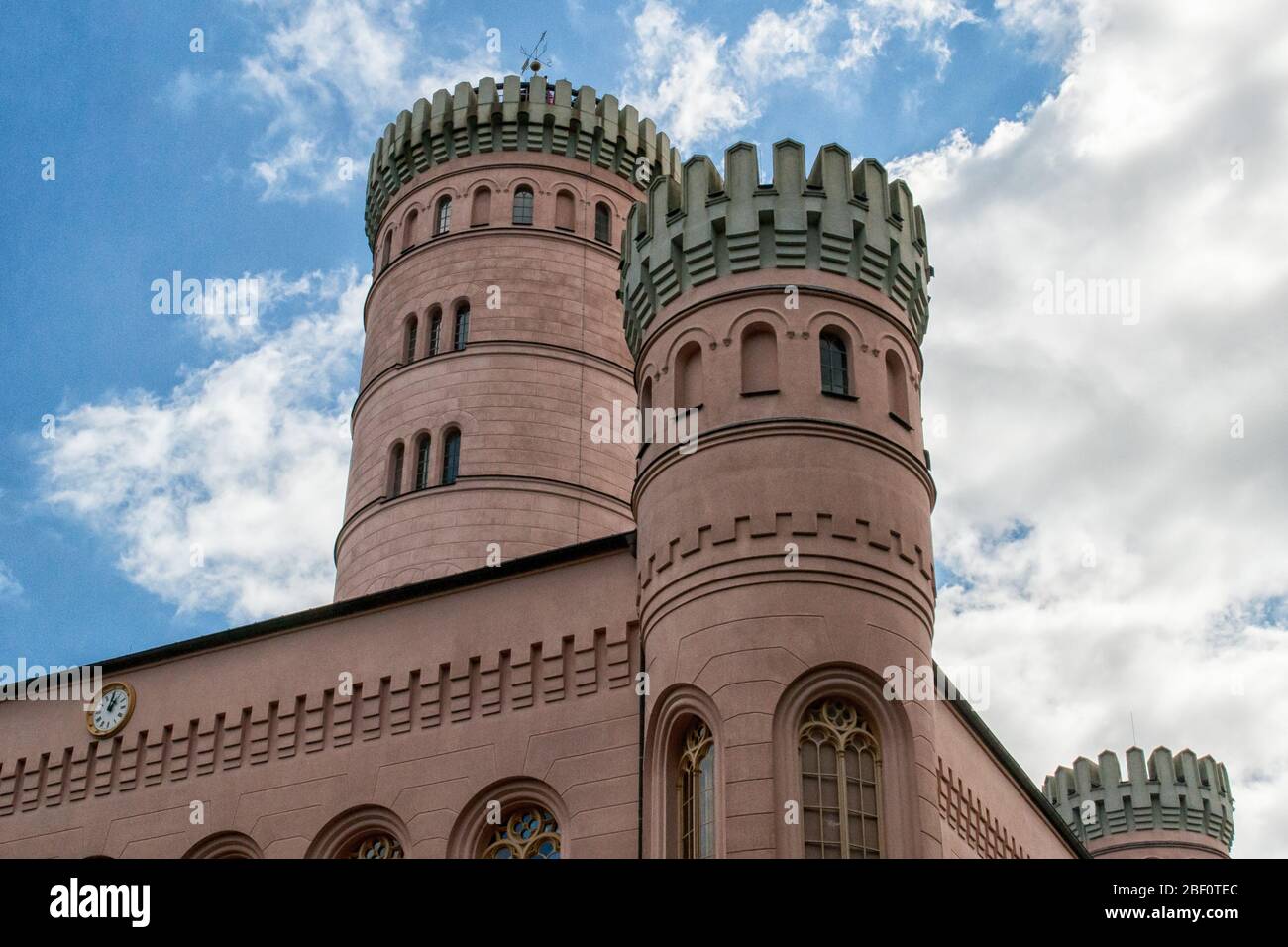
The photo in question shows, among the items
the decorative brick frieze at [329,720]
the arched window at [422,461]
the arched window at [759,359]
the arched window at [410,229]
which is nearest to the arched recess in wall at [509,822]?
the decorative brick frieze at [329,720]

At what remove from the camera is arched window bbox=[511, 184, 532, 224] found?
38.4 metres

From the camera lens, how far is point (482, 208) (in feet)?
127

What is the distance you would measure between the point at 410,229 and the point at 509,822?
20263 mm

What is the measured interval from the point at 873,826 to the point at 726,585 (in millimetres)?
3714

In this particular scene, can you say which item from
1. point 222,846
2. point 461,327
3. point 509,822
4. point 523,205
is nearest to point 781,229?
point 509,822

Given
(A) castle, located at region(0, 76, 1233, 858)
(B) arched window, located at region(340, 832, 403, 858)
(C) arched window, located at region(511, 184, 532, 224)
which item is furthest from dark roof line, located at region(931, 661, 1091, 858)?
(C) arched window, located at region(511, 184, 532, 224)

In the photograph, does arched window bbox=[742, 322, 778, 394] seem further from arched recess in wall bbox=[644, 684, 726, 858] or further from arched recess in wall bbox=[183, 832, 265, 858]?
arched recess in wall bbox=[183, 832, 265, 858]

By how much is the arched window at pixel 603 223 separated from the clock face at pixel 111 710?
657 inches

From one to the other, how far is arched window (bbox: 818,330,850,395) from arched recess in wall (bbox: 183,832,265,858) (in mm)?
11687

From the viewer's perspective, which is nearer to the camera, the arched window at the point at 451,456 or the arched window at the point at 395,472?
the arched window at the point at 451,456

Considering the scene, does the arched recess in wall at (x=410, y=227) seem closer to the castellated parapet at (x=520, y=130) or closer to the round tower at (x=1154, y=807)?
the castellated parapet at (x=520, y=130)

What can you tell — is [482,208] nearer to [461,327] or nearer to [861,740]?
[461,327]

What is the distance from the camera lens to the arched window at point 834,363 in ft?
76.1
